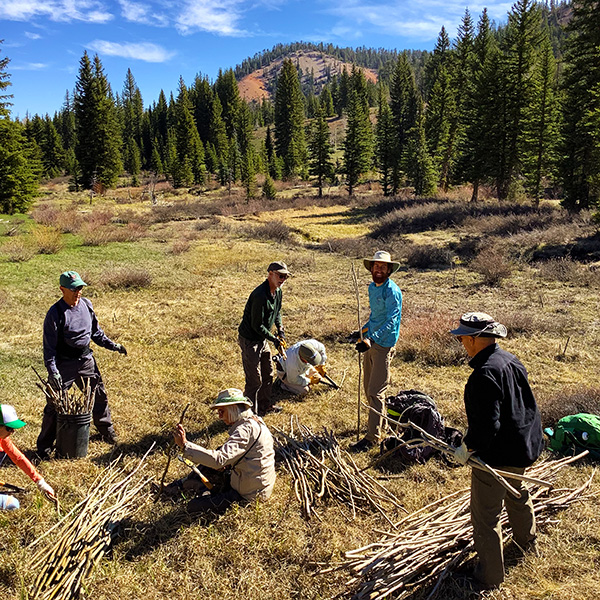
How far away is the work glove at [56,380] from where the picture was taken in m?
4.98

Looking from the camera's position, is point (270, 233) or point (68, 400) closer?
point (68, 400)

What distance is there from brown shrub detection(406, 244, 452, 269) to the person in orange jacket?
15.3 metres

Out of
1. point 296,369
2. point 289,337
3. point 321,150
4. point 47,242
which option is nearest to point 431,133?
point 321,150

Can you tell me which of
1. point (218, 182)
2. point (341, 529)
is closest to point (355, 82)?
point (218, 182)

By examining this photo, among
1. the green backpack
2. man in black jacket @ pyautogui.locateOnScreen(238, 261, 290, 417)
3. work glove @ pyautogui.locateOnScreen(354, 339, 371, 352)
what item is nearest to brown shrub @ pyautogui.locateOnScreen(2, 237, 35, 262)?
man in black jacket @ pyautogui.locateOnScreen(238, 261, 290, 417)


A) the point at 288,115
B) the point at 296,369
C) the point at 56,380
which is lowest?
the point at 296,369

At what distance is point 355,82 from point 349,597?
8762cm

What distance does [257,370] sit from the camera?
6.16m

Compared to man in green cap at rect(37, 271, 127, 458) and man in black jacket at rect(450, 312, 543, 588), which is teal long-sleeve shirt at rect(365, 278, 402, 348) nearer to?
man in black jacket at rect(450, 312, 543, 588)

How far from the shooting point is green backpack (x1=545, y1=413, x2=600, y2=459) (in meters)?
5.05

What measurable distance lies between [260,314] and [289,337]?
442 centimetres

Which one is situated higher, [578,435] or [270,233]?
[270,233]

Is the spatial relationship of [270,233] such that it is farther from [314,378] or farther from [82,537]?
[82,537]

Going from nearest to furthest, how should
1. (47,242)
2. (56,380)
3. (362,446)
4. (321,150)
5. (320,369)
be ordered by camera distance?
1. (56,380)
2. (362,446)
3. (320,369)
4. (47,242)
5. (321,150)
